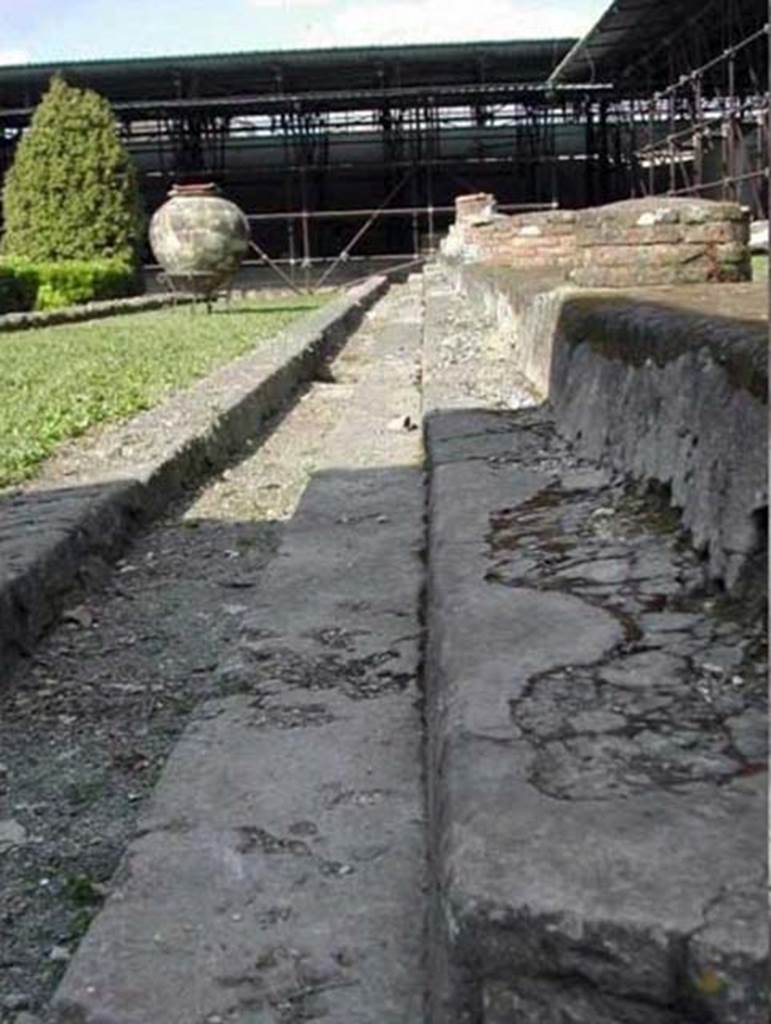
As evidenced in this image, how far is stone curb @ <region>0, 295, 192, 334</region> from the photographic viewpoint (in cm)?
1439

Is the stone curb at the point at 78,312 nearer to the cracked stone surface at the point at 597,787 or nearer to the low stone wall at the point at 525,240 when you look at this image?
the low stone wall at the point at 525,240

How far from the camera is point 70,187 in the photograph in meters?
21.2

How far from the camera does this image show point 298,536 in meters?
3.83

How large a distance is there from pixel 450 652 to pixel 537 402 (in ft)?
9.21

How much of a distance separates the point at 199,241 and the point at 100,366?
6.52 m

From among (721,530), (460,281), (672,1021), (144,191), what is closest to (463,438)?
(721,530)

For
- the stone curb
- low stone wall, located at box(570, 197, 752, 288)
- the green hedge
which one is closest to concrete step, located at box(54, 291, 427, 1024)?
low stone wall, located at box(570, 197, 752, 288)

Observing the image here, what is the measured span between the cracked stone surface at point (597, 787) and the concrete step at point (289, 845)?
0.14 metres

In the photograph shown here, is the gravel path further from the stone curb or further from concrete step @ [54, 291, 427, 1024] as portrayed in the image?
the stone curb

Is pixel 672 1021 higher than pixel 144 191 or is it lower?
lower

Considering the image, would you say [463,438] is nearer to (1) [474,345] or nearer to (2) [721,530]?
(2) [721,530]

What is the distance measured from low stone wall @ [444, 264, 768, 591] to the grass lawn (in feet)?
6.42

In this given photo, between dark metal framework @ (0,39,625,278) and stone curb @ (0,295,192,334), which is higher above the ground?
dark metal framework @ (0,39,625,278)

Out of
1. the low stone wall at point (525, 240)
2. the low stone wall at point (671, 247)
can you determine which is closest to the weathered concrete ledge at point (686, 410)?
the low stone wall at point (671, 247)
